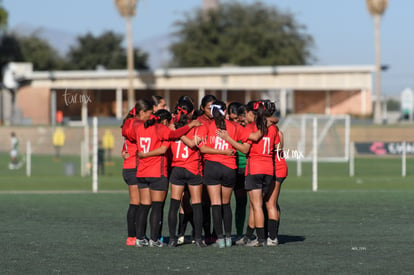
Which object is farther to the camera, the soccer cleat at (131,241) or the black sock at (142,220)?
the soccer cleat at (131,241)

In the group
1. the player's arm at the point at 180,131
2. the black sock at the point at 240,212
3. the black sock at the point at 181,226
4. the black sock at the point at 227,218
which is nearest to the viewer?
the player's arm at the point at 180,131

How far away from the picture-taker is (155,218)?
1282 centimetres

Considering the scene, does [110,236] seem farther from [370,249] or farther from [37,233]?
[370,249]

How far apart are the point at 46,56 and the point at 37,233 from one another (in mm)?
91309

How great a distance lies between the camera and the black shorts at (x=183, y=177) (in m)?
12.8

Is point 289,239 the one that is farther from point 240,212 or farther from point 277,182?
point 277,182

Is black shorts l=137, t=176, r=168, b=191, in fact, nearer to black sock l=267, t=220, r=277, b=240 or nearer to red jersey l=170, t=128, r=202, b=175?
red jersey l=170, t=128, r=202, b=175

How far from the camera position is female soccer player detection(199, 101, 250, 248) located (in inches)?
498

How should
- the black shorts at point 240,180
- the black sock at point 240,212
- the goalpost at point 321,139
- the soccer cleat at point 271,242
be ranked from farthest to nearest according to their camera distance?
the goalpost at point 321,139 < the black sock at point 240,212 < the black shorts at point 240,180 < the soccer cleat at point 271,242

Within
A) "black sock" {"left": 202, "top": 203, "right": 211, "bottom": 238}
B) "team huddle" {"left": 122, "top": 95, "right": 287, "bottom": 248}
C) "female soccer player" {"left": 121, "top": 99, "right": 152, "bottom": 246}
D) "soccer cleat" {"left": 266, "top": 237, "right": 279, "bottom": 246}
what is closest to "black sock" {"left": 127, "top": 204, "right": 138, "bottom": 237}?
"female soccer player" {"left": 121, "top": 99, "right": 152, "bottom": 246}

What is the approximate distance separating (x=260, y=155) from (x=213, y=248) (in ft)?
4.60

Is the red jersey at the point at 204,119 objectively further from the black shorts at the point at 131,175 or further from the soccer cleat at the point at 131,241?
the soccer cleat at the point at 131,241

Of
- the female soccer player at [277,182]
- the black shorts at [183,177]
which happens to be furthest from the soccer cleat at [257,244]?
the black shorts at [183,177]

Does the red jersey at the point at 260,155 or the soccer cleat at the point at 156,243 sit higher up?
the red jersey at the point at 260,155
